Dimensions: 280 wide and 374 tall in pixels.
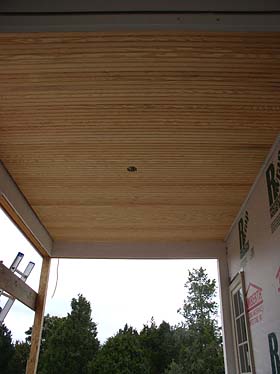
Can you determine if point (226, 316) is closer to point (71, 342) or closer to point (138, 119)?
point (71, 342)

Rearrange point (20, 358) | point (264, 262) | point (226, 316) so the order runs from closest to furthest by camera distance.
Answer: point (264, 262) < point (226, 316) < point (20, 358)

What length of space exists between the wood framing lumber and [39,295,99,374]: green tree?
1.13 meters

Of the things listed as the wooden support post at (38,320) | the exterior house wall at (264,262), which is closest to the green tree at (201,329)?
the exterior house wall at (264,262)

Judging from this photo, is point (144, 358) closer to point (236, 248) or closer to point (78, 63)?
point (236, 248)

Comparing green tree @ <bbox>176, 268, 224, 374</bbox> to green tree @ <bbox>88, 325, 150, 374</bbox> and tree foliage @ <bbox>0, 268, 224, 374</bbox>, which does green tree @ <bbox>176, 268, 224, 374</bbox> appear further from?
green tree @ <bbox>88, 325, 150, 374</bbox>

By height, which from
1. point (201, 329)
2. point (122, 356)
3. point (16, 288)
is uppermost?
point (201, 329)

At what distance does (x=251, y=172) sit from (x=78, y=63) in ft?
7.12

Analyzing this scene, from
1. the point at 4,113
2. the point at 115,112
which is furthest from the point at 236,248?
the point at 4,113

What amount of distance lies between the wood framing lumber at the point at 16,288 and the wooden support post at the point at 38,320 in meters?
0.11

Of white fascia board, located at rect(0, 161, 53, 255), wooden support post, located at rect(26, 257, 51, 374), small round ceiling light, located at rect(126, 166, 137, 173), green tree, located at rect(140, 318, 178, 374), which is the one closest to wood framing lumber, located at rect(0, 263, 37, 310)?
wooden support post, located at rect(26, 257, 51, 374)

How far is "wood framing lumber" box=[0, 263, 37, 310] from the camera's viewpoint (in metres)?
4.15

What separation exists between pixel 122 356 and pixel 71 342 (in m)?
0.91

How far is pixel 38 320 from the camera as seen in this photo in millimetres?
5305

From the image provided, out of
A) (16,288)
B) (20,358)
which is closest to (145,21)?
(16,288)
